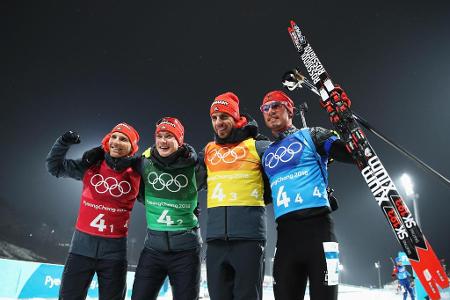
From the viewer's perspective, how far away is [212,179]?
3.73 metres

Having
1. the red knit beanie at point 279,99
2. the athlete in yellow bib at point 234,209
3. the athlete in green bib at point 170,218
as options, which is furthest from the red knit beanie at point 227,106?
the athlete in green bib at point 170,218

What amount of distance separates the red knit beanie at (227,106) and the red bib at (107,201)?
54.3 inches

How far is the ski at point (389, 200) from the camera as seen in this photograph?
296cm

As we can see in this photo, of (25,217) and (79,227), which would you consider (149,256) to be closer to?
(79,227)

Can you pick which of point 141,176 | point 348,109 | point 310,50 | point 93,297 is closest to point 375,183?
point 348,109

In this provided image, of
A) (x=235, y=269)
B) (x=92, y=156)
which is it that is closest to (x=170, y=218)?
(x=235, y=269)

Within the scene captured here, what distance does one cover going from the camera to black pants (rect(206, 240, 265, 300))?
3.09 m

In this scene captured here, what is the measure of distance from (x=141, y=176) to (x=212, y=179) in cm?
117

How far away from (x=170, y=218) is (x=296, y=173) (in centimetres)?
154

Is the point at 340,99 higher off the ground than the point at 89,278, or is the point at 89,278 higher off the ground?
the point at 340,99

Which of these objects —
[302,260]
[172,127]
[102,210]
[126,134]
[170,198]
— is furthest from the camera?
[126,134]

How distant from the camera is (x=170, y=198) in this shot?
4035 mm

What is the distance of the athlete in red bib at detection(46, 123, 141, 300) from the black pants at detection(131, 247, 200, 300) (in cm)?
42

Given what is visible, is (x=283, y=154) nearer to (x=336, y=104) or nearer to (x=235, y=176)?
(x=235, y=176)
